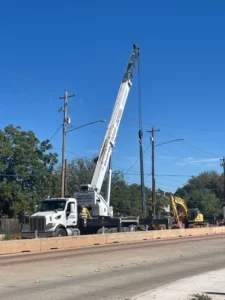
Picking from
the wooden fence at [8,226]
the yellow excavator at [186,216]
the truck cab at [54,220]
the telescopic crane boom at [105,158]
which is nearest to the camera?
the truck cab at [54,220]

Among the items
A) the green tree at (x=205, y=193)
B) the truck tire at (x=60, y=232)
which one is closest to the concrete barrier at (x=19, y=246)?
the truck tire at (x=60, y=232)

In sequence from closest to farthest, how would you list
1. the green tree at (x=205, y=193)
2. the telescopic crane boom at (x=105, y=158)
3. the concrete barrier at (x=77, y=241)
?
the concrete barrier at (x=77, y=241)
the telescopic crane boom at (x=105, y=158)
the green tree at (x=205, y=193)

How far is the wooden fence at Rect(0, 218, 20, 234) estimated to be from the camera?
1444 inches

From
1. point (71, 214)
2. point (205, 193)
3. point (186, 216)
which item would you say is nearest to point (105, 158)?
point (71, 214)

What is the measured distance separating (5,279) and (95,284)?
256 centimetres

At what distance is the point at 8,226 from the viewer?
122 ft

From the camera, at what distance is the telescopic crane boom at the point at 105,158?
29.0 m

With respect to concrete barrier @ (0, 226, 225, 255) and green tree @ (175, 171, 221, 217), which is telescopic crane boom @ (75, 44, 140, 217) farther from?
green tree @ (175, 171, 221, 217)

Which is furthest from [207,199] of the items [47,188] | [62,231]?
[62,231]

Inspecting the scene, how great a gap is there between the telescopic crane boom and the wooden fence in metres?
10.7

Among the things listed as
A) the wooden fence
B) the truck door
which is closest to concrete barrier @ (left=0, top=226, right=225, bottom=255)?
the truck door

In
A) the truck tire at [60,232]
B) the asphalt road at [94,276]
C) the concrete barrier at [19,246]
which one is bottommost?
the asphalt road at [94,276]

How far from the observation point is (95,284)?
33.9ft

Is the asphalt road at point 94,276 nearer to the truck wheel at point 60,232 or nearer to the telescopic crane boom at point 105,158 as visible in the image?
the truck wheel at point 60,232
